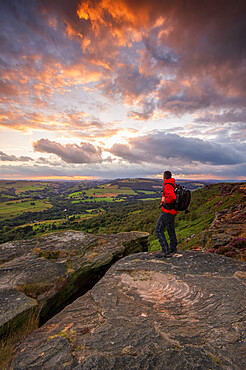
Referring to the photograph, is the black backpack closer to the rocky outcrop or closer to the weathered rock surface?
the rocky outcrop

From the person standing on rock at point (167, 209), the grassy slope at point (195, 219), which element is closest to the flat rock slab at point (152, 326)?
the person standing on rock at point (167, 209)

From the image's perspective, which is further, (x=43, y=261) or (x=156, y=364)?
(x=43, y=261)

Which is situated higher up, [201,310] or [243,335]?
[243,335]

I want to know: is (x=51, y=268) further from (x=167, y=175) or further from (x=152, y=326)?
(x=167, y=175)

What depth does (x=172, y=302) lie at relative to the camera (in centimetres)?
575

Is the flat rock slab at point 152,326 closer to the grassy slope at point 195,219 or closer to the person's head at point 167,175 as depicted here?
the person's head at point 167,175

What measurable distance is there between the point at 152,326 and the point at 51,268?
221 inches

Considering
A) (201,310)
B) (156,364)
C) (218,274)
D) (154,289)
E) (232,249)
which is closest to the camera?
(156,364)

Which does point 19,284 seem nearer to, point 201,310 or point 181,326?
point 181,326

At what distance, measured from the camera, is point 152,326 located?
4617 mm

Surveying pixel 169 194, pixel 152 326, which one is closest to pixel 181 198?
pixel 169 194

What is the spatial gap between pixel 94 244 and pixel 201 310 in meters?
7.71

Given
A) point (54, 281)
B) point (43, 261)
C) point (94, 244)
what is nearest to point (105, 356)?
point (54, 281)

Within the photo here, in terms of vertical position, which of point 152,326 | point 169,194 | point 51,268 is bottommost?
point 51,268
